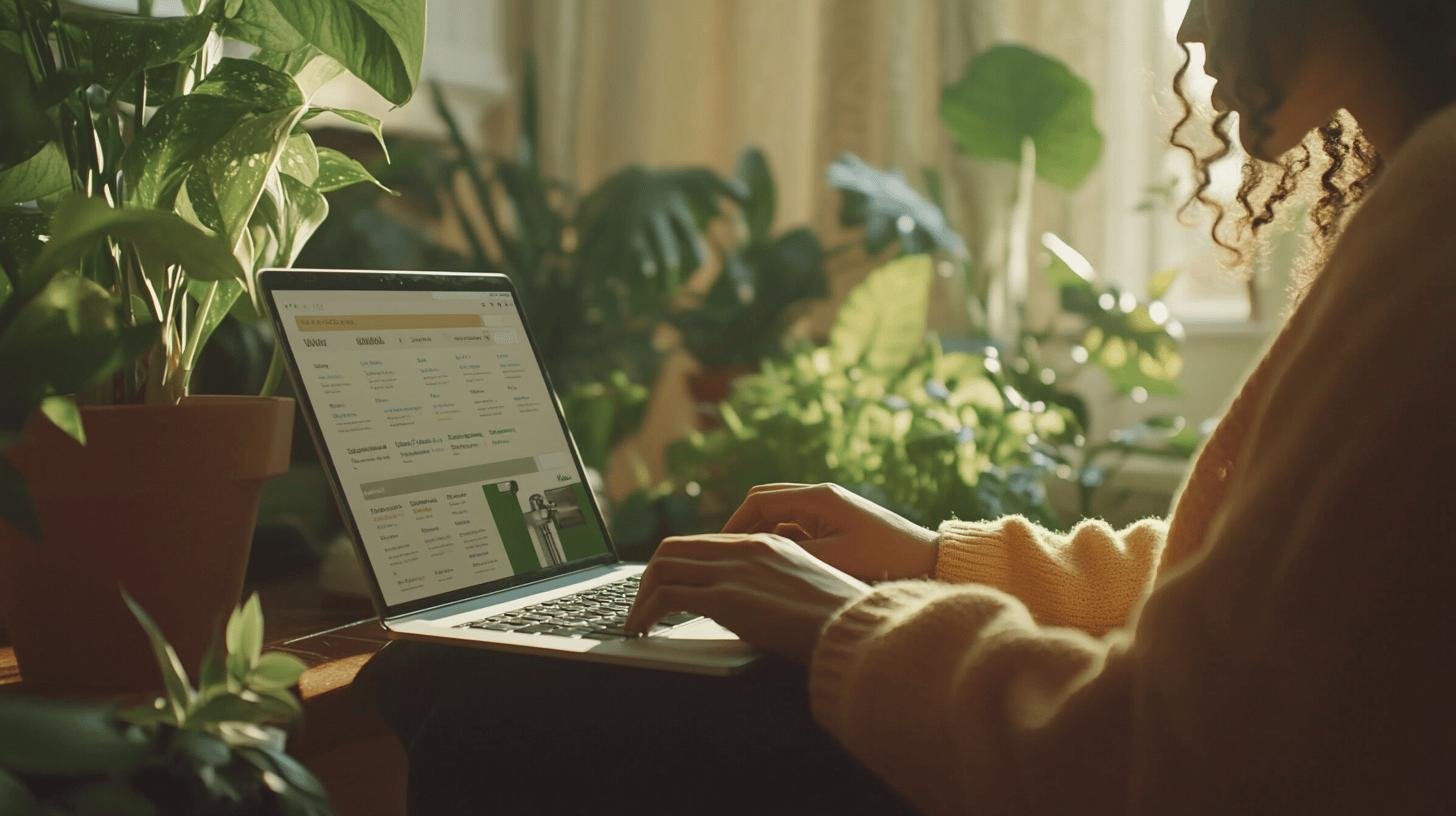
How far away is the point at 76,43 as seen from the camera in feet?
2.12

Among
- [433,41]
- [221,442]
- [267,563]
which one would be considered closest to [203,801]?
[221,442]

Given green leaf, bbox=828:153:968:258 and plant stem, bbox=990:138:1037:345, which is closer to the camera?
green leaf, bbox=828:153:968:258

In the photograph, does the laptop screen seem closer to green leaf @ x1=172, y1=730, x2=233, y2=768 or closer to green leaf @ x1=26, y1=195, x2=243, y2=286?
green leaf @ x1=26, y1=195, x2=243, y2=286

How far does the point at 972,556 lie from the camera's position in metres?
0.88

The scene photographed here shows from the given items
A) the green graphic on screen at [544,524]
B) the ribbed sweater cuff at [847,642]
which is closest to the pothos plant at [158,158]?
the green graphic on screen at [544,524]

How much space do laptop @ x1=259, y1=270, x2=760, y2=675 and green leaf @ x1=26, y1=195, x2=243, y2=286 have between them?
235 mm

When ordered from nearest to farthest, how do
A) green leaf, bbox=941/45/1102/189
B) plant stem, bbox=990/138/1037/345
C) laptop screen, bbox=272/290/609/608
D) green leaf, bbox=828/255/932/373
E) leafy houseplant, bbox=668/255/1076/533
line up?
laptop screen, bbox=272/290/609/608, leafy houseplant, bbox=668/255/1076/533, green leaf, bbox=828/255/932/373, green leaf, bbox=941/45/1102/189, plant stem, bbox=990/138/1037/345

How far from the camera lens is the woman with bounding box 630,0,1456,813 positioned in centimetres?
48

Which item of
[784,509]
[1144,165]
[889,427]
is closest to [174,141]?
[784,509]

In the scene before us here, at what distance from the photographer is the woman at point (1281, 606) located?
1.59ft

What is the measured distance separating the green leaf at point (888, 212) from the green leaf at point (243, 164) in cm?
124

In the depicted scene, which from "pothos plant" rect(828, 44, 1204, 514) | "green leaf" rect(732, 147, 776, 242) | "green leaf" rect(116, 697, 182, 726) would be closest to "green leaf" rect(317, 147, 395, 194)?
"green leaf" rect(116, 697, 182, 726)

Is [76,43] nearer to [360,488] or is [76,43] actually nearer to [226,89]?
[226,89]

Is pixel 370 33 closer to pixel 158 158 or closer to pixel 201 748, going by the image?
pixel 158 158
